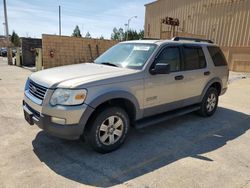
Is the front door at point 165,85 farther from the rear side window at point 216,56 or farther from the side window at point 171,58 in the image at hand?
the rear side window at point 216,56

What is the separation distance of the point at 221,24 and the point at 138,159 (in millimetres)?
17780

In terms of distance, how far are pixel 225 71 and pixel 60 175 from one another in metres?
4.91

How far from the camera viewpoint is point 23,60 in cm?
1808

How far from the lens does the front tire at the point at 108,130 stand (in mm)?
3564

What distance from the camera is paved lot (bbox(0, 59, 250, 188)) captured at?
308 cm

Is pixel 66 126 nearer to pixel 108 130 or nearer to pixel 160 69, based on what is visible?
pixel 108 130

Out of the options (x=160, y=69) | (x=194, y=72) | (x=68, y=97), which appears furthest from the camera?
(x=194, y=72)

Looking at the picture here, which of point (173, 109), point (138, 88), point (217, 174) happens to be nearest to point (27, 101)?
point (138, 88)

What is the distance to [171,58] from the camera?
15.3 feet

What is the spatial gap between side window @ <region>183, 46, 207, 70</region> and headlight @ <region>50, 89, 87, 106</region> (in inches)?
99.7

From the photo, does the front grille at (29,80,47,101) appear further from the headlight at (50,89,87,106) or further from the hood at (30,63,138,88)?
the headlight at (50,89,87,106)

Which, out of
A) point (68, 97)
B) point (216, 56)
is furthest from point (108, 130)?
point (216, 56)

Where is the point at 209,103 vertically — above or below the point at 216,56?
below

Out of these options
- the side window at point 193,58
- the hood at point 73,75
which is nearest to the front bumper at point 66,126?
the hood at point 73,75
